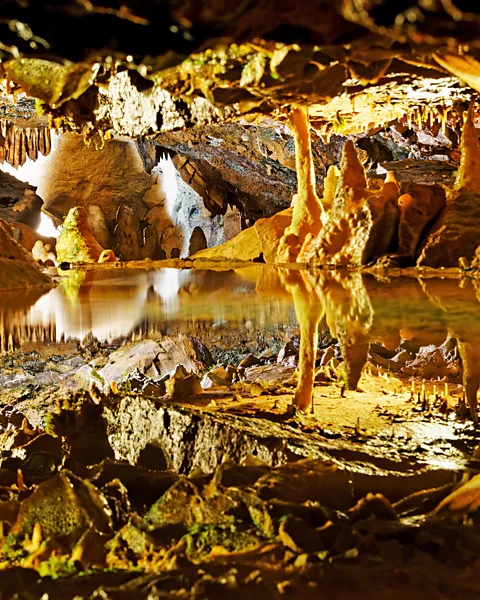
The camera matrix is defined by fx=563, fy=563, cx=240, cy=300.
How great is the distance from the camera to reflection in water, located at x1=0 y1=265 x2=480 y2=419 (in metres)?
4.30

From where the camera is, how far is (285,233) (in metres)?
13.2

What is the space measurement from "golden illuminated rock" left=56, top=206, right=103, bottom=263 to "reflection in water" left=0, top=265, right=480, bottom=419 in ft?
25.7

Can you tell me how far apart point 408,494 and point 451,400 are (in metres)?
1.22

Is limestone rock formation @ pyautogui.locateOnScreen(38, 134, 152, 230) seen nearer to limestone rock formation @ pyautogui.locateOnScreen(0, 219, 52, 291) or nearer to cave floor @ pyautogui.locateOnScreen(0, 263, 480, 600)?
limestone rock formation @ pyautogui.locateOnScreen(0, 219, 52, 291)

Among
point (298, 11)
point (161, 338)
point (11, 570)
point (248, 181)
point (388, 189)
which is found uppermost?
point (248, 181)

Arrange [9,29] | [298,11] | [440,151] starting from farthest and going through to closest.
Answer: [440,151]
[9,29]
[298,11]

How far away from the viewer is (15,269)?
9.73 m

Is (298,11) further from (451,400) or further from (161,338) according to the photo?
(161,338)

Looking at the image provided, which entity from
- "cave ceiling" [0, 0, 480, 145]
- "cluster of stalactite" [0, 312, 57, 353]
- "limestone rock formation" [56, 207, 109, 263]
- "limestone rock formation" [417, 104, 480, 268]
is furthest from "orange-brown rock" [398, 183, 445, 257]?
"limestone rock formation" [56, 207, 109, 263]

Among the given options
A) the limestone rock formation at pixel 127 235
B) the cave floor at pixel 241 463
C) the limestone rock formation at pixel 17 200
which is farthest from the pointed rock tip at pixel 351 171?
the limestone rock formation at pixel 17 200

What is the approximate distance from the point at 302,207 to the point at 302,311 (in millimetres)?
7218

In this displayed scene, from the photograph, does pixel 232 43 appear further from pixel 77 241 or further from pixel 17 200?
pixel 17 200

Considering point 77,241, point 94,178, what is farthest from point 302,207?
point 94,178

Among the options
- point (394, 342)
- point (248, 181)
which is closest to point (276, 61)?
point (394, 342)
